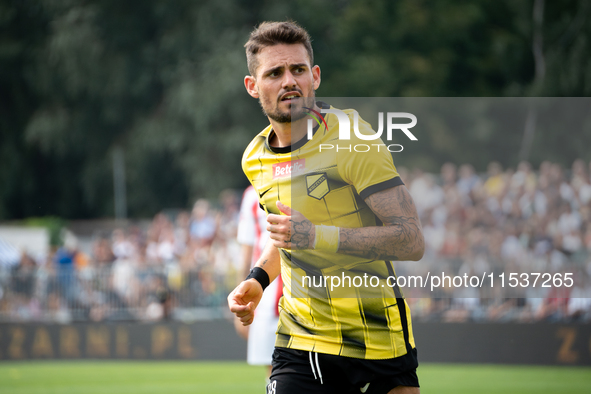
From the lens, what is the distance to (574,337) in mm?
11172

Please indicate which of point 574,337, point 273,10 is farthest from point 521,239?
point 273,10

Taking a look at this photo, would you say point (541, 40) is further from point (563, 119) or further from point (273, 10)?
point (563, 119)

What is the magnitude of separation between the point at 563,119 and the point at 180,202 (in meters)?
29.8

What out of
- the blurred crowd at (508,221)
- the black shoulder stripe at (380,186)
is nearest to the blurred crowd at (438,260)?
the blurred crowd at (508,221)

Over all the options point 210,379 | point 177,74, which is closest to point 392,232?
point 210,379

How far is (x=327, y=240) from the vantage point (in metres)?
3.31

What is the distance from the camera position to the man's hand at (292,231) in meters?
3.31

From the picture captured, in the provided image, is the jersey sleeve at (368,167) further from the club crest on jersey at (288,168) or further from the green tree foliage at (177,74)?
the green tree foliage at (177,74)

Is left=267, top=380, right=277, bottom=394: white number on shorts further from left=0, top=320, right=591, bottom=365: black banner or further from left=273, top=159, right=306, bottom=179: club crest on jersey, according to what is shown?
left=0, top=320, right=591, bottom=365: black banner

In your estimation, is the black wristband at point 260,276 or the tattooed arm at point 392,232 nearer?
the tattooed arm at point 392,232

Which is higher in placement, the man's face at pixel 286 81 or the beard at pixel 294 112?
the man's face at pixel 286 81

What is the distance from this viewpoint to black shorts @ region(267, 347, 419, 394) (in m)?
3.42

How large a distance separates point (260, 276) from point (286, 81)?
1.02 meters

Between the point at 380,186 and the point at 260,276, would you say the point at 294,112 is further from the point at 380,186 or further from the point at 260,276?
the point at 260,276
